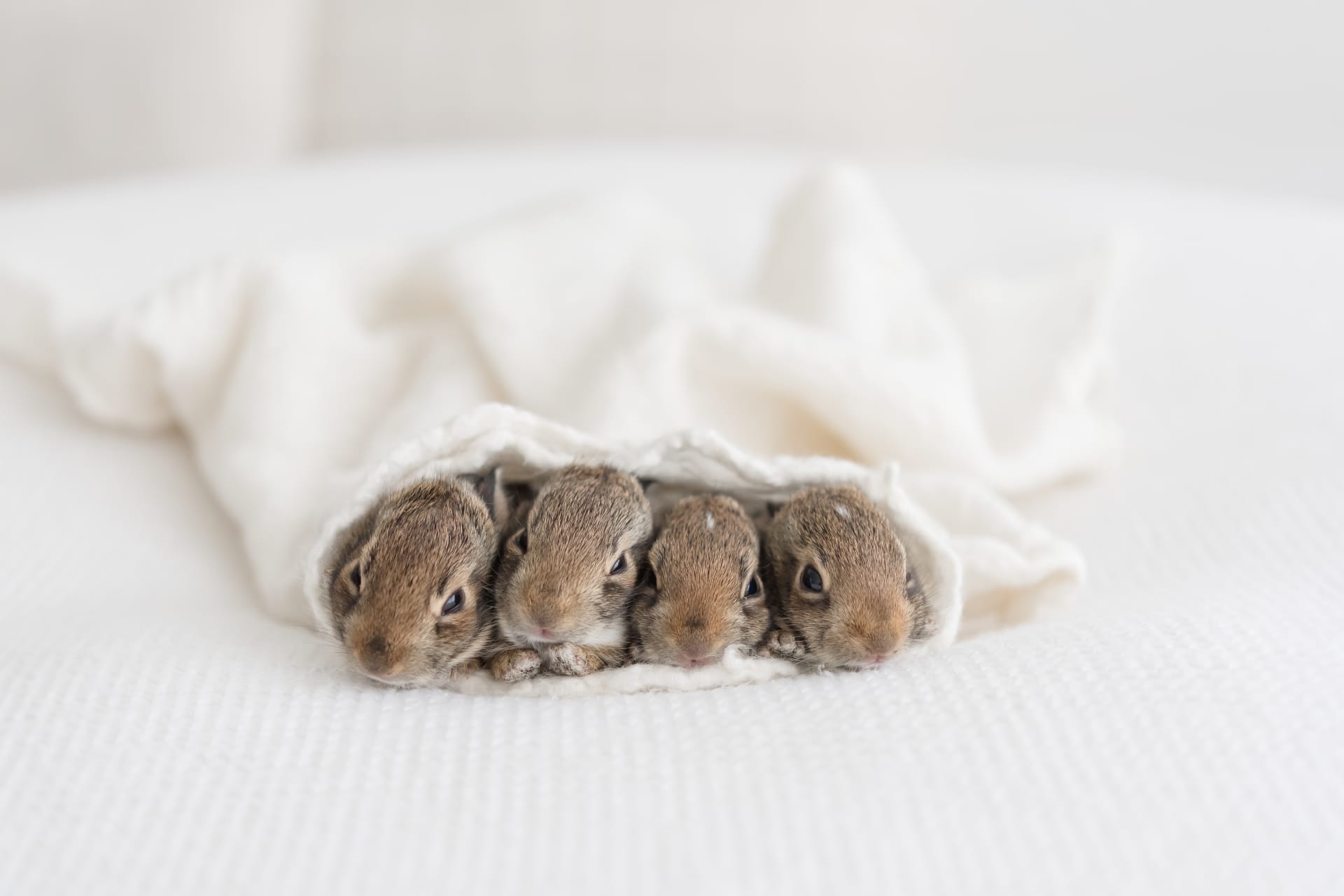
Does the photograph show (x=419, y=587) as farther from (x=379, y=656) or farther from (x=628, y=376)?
(x=628, y=376)

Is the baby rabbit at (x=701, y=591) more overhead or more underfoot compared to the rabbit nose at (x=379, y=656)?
more overhead

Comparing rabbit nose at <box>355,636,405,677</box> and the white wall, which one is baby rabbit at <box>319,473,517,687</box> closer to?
rabbit nose at <box>355,636,405,677</box>

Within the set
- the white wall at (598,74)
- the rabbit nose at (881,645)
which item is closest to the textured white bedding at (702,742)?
the rabbit nose at (881,645)

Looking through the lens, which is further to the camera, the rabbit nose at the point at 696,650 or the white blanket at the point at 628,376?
the white blanket at the point at 628,376

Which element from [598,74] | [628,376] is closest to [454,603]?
[628,376]

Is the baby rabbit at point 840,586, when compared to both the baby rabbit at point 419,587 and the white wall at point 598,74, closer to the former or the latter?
the baby rabbit at point 419,587

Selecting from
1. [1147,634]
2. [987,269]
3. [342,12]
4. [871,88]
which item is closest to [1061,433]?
[1147,634]

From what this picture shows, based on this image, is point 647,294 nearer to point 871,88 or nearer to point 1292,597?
point 1292,597
